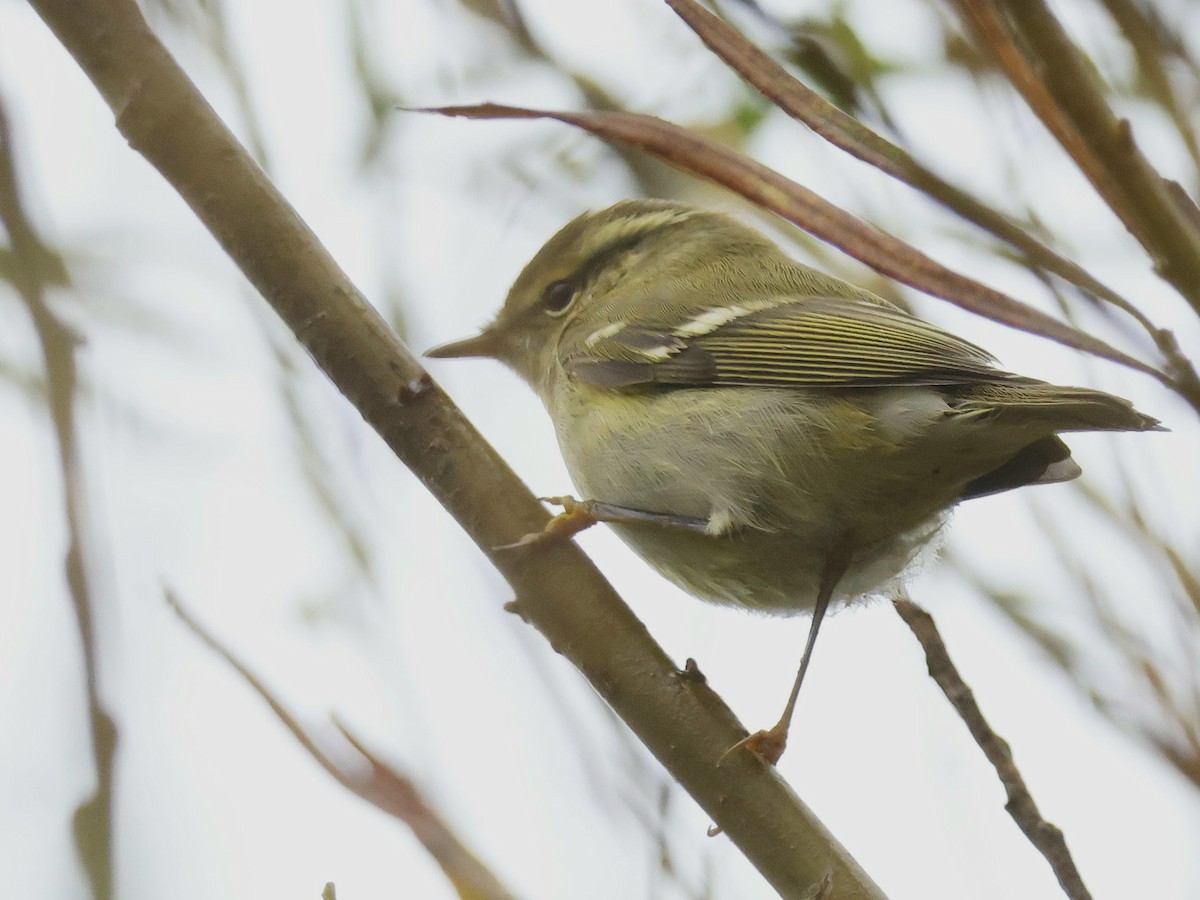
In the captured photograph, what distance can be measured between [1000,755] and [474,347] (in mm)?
2079

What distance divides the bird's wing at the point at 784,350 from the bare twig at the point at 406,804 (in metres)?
1.54

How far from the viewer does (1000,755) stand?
1.67 metres

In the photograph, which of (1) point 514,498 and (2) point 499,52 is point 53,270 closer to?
(1) point 514,498

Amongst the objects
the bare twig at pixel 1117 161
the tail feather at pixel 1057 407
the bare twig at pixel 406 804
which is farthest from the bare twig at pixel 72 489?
the tail feather at pixel 1057 407

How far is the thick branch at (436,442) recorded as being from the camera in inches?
67.9

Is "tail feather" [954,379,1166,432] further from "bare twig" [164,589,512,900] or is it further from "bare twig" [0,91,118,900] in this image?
"bare twig" [0,91,118,900]

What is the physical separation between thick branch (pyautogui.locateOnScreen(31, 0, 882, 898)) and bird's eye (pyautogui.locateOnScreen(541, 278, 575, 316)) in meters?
1.51

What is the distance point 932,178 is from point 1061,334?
0.55 ft

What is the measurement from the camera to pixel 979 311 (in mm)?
993

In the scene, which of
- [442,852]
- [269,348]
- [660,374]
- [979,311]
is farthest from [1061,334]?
[660,374]

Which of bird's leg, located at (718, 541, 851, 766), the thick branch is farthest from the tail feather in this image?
the thick branch

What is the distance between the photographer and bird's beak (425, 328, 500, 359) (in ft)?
11.2

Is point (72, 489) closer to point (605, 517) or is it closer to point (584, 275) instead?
point (605, 517)

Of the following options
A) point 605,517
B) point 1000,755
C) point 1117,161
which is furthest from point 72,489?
point 605,517
